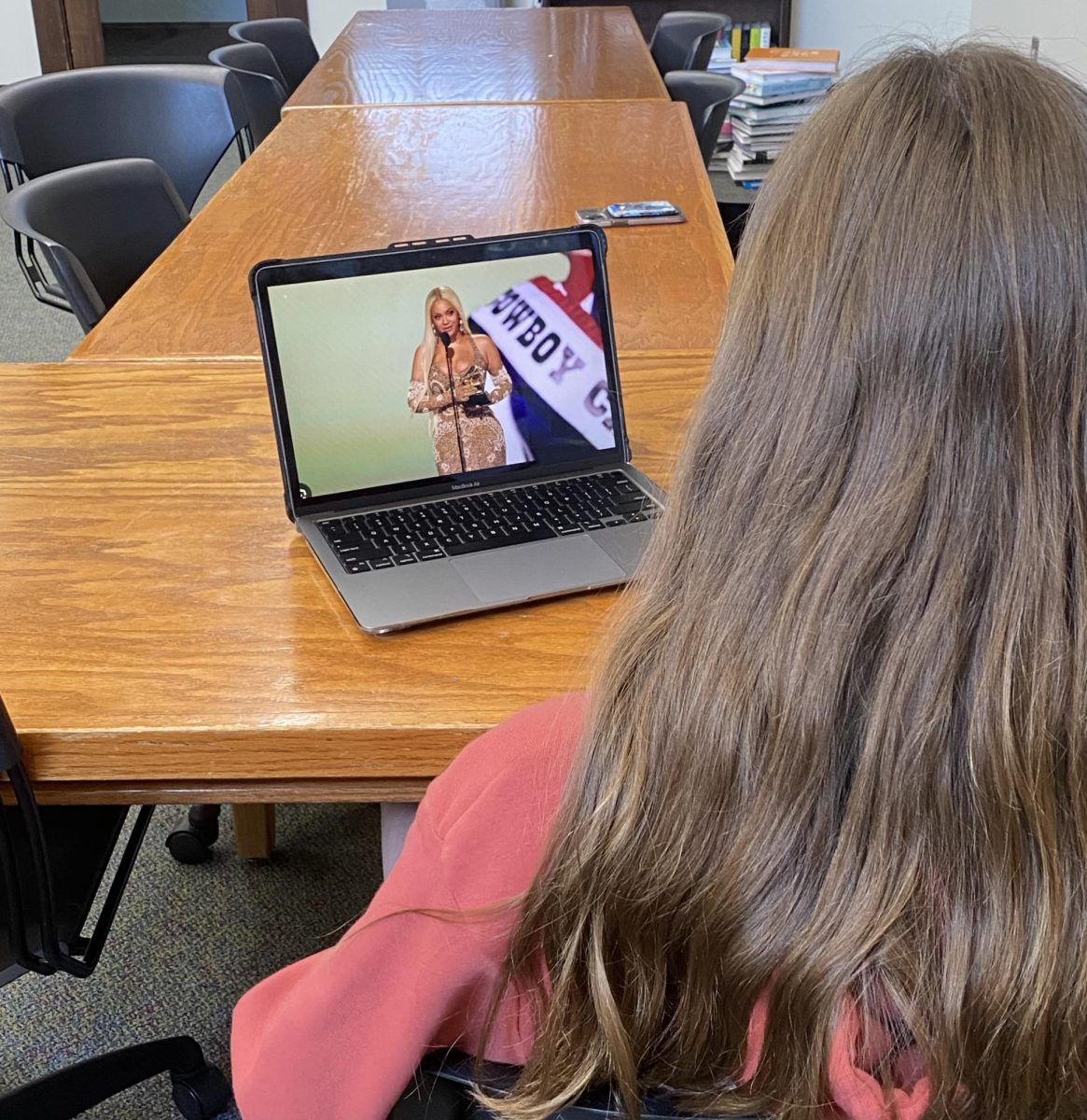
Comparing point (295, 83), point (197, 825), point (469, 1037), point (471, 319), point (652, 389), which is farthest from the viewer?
point (295, 83)

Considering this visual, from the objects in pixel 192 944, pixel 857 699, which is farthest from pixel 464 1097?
pixel 192 944

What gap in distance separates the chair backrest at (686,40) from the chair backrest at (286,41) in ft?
3.37

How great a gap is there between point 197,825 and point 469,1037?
43.2 inches

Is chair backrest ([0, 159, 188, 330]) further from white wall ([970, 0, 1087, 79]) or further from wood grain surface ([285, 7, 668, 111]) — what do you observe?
white wall ([970, 0, 1087, 79])

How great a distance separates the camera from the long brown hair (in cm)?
50

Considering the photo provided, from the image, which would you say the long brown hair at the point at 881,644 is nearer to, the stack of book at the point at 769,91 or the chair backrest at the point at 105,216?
the chair backrest at the point at 105,216

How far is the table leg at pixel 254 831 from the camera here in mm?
1649

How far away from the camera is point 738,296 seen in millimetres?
563

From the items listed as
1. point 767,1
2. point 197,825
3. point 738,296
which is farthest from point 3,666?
point 767,1

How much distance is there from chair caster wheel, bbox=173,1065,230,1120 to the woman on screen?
834mm

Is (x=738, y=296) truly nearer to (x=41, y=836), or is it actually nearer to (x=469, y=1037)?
(x=469, y=1037)

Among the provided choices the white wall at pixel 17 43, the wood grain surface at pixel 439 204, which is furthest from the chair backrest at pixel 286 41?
the white wall at pixel 17 43

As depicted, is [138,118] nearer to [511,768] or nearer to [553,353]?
[553,353]

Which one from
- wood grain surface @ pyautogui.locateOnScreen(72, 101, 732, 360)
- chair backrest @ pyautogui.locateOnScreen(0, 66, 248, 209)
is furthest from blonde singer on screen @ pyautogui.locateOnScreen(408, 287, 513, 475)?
chair backrest @ pyautogui.locateOnScreen(0, 66, 248, 209)
